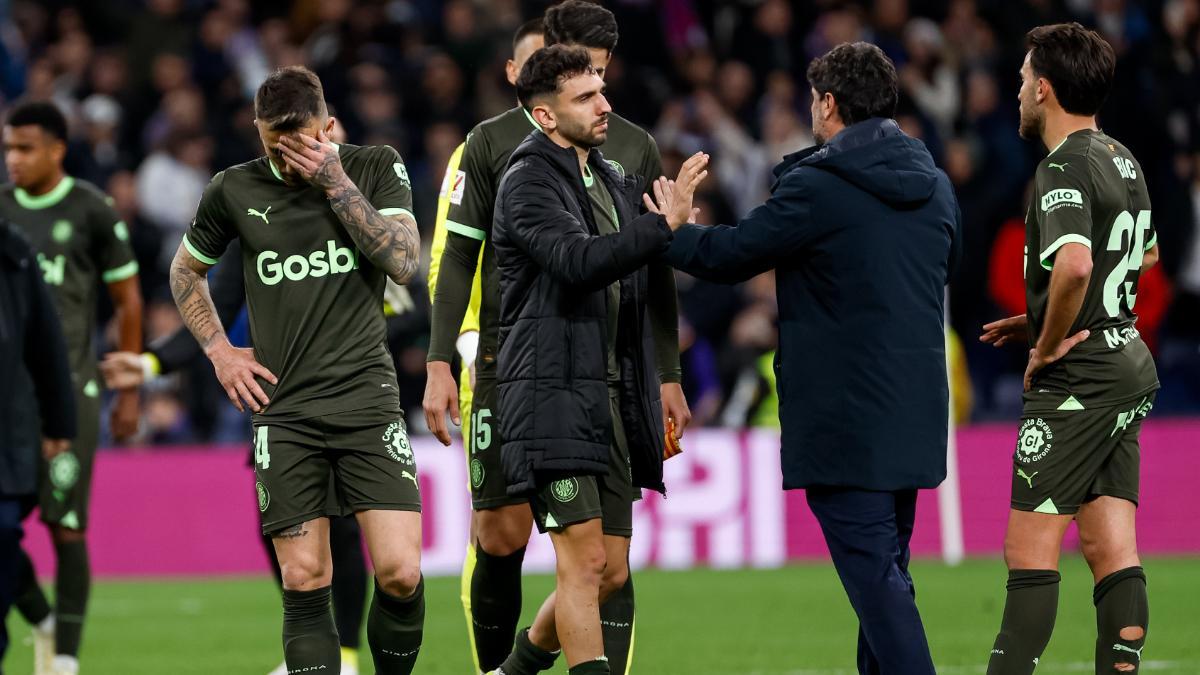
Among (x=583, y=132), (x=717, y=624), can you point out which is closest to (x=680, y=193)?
(x=583, y=132)

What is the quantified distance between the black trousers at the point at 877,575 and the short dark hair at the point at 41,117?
496 cm

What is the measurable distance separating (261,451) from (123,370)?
2.71 metres

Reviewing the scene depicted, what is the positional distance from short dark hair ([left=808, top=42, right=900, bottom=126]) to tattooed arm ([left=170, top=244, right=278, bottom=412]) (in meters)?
2.30

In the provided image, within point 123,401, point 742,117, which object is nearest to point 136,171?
point 742,117

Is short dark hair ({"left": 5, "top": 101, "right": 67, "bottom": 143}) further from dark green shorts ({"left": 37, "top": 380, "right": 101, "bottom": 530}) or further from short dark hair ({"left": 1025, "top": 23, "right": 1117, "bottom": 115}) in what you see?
short dark hair ({"left": 1025, "top": 23, "right": 1117, "bottom": 115})

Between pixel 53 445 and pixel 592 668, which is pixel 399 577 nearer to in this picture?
pixel 592 668

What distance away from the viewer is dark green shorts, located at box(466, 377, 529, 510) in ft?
23.2

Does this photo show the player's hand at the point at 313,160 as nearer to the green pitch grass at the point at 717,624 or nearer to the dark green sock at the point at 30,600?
the green pitch grass at the point at 717,624

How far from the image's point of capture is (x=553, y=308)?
6340mm

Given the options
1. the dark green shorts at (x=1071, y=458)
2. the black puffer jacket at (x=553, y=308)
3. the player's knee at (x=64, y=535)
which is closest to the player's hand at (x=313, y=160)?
the black puffer jacket at (x=553, y=308)

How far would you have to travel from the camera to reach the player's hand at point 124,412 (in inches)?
373

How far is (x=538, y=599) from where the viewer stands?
12352 mm

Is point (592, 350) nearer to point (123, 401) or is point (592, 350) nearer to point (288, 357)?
point (288, 357)

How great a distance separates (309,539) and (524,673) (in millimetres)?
1036
